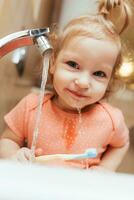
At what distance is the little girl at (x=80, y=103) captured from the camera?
0.90 m

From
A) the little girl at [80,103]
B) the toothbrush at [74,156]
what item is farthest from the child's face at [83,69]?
the toothbrush at [74,156]

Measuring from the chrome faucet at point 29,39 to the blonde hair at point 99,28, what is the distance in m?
0.14

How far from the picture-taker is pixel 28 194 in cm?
43

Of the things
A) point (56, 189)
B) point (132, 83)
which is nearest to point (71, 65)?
point (132, 83)

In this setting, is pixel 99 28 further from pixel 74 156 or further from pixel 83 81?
pixel 74 156

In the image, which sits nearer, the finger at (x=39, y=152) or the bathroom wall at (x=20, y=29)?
the finger at (x=39, y=152)

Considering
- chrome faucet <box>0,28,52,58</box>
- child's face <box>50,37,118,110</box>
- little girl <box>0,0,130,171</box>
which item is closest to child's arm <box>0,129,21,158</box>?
little girl <box>0,0,130,171</box>

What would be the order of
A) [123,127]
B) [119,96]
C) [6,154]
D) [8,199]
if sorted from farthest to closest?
[119,96] → [123,127] → [6,154] → [8,199]

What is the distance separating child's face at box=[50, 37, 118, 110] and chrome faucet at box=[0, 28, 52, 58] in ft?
0.49

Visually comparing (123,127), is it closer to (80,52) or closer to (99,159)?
(99,159)

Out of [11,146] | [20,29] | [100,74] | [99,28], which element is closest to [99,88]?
[100,74]

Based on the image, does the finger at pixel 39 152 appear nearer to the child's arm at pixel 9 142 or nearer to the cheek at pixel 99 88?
the child's arm at pixel 9 142

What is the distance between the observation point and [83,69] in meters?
0.90

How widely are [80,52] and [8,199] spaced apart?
523 millimetres
